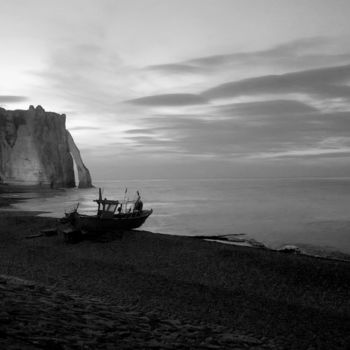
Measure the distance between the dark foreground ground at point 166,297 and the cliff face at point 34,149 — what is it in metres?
90.2

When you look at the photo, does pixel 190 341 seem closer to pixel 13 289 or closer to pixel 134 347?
pixel 134 347

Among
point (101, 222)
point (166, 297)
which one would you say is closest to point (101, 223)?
point (101, 222)

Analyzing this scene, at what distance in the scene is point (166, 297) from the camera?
13102 millimetres

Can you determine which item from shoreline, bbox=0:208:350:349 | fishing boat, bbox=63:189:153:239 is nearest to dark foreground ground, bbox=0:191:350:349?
shoreline, bbox=0:208:350:349

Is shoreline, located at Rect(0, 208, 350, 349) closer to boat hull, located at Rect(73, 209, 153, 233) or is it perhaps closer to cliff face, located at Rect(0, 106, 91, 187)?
boat hull, located at Rect(73, 209, 153, 233)

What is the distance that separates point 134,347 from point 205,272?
35.0 ft

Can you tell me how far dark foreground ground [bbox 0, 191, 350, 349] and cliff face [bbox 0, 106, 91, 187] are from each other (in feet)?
296

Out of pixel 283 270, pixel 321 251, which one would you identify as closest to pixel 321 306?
pixel 283 270

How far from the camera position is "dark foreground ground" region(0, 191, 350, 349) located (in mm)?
7535

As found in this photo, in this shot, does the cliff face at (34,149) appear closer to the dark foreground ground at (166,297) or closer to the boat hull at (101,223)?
the boat hull at (101,223)

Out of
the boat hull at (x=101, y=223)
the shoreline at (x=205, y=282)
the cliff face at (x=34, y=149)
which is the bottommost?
the shoreline at (x=205, y=282)

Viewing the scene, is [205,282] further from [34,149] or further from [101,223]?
[34,149]

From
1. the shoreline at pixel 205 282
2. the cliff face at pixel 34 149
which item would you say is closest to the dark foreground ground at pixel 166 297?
the shoreline at pixel 205 282

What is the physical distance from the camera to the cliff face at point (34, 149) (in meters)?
108
